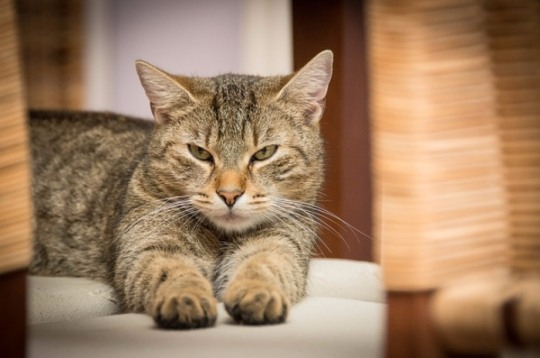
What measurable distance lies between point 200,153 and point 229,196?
151 millimetres

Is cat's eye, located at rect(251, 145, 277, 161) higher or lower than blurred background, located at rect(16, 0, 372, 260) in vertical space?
lower

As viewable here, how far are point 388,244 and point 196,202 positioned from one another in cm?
74

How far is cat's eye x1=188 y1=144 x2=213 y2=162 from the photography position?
1381mm

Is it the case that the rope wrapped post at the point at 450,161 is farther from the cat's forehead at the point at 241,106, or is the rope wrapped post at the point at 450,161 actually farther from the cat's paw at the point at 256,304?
the cat's forehead at the point at 241,106

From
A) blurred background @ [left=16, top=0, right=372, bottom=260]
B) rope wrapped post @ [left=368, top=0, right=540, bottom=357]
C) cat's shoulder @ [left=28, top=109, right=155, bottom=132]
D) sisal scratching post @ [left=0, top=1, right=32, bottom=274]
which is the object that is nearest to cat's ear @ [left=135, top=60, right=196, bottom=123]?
blurred background @ [left=16, top=0, right=372, bottom=260]

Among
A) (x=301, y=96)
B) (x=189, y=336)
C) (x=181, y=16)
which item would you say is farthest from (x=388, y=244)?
(x=181, y=16)

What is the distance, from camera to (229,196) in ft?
4.21

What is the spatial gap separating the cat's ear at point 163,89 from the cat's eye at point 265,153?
0.58 ft

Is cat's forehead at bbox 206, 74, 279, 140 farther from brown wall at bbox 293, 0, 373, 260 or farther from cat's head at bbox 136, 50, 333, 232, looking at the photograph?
brown wall at bbox 293, 0, 373, 260

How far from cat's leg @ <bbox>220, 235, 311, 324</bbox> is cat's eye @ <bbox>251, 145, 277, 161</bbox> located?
152 mm

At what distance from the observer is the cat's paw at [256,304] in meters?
0.96

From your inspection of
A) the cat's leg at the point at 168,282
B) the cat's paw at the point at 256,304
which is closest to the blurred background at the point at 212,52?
the cat's leg at the point at 168,282

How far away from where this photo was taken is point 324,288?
1434mm

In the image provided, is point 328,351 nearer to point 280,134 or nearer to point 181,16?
point 280,134
